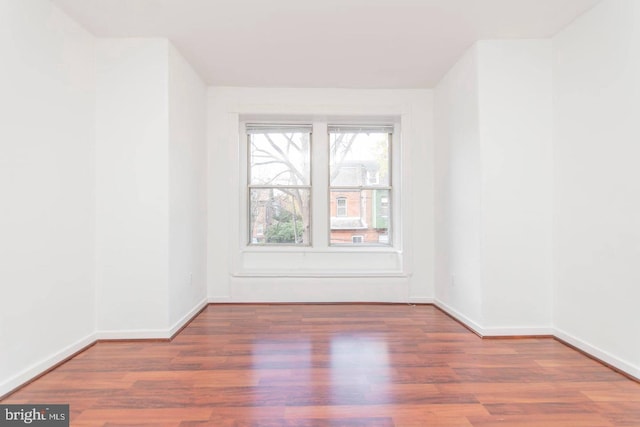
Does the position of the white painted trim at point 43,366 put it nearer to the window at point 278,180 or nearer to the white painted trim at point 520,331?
the window at point 278,180

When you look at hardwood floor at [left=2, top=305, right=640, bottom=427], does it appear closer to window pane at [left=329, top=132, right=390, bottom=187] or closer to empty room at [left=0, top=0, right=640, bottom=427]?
empty room at [left=0, top=0, right=640, bottom=427]

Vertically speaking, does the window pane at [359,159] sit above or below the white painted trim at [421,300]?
above

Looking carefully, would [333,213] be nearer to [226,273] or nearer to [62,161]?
[226,273]

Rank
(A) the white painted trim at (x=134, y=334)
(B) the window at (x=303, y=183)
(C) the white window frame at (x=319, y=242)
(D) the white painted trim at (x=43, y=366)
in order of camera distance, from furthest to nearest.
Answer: (B) the window at (x=303, y=183)
(C) the white window frame at (x=319, y=242)
(A) the white painted trim at (x=134, y=334)
(D) the white painted trim at (x=43, y=366)

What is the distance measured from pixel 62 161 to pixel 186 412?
2.09 meters

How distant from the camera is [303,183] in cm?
479

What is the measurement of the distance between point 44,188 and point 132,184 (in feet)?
2.34

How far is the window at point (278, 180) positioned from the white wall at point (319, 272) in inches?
12.7

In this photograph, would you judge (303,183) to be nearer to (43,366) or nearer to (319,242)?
(319,242)

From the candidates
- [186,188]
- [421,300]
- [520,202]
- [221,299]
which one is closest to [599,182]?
[520,202]

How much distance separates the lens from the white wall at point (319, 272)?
174 inches

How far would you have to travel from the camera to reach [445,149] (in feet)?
13.4

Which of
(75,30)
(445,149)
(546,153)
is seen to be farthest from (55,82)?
(546,153)

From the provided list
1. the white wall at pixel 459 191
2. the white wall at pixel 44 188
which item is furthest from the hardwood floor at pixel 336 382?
the white wall at pixel 459 191
